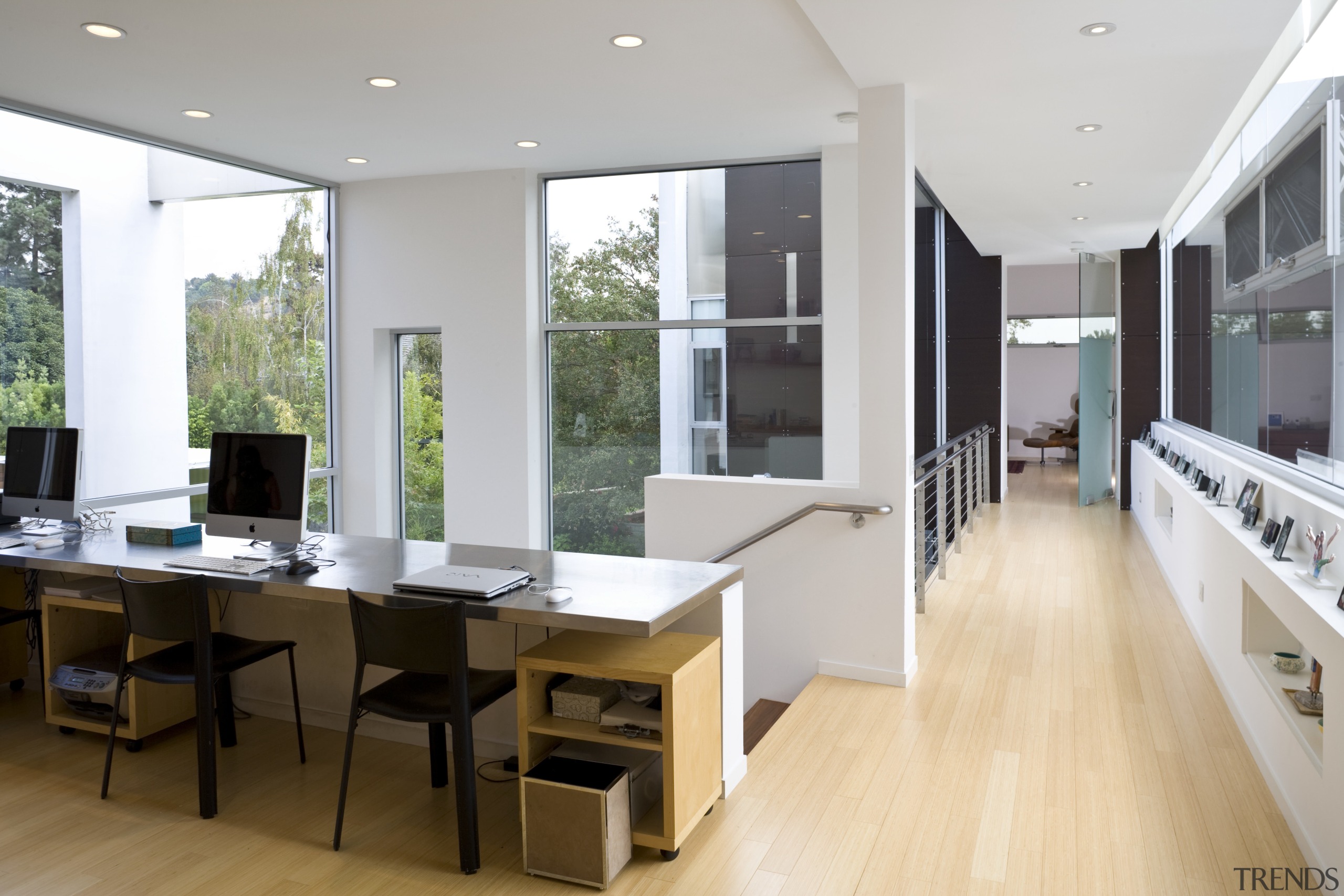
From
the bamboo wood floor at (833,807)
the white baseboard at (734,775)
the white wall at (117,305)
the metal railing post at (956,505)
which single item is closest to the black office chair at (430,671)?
the bamboo wood floor at (833,807)

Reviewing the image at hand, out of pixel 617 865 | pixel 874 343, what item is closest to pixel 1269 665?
pixel 874 343

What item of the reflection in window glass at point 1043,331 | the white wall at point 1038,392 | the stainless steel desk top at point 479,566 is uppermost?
the reflection in window glass at point 1043,331

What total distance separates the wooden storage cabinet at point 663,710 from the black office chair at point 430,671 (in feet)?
0.54

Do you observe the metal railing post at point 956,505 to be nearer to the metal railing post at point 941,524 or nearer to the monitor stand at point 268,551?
the metal railing post at point 941,524

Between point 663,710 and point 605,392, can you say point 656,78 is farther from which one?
point 663,710

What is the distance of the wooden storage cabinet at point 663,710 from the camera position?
2635mm

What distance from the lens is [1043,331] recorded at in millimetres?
14227

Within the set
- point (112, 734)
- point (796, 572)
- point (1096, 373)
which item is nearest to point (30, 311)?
point (112, 734)

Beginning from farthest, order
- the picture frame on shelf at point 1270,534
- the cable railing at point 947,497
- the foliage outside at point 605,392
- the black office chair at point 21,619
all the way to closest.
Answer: the foliage outside at point 605,392 < the cable railing at point 947,497 < the black office chair at point 21,619 < the picture frame on shelf at point 1270,534

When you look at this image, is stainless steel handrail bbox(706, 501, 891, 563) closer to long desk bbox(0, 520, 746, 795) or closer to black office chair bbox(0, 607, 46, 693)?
long desk bbox(0, 520, 746, 795)

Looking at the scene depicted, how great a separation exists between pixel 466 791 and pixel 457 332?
15.4ft

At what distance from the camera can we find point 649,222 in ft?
21.4

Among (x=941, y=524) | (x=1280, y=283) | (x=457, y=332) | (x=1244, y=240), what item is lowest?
(x=941, y=524)

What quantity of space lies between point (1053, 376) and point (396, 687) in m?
13.8
